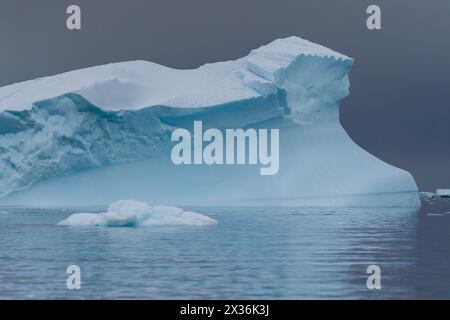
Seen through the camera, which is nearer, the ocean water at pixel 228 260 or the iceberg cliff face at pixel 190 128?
the ocean water at pixel 228 260

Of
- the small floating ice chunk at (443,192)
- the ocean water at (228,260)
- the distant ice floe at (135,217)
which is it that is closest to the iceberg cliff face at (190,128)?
the ocean water at (228,260)

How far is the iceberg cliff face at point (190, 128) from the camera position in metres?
17.2

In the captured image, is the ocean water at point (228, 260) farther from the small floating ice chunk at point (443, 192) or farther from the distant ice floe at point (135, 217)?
the small floating ice chunk at point (443, 192)

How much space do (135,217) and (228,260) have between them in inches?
196

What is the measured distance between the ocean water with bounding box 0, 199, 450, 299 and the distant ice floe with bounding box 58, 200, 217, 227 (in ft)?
0.62

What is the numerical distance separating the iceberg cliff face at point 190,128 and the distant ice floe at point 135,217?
13.1 ft

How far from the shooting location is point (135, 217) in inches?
516

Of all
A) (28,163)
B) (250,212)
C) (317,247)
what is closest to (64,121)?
(28,163)

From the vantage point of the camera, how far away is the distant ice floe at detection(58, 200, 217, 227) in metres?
13.1

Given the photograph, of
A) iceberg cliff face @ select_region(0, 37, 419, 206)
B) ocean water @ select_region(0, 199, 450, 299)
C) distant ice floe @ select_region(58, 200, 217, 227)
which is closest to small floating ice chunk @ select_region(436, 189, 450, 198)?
iceberg cliff face @ select_region(0, 37, 419, 206)

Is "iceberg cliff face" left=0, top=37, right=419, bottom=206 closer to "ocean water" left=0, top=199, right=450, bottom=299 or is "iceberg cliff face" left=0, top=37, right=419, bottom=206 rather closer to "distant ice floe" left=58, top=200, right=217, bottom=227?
"ocean water" left=0, top=199, right=450, bottom=299

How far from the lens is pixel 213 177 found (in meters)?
18.3

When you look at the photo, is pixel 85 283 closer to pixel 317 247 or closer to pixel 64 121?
pixel 317 247
